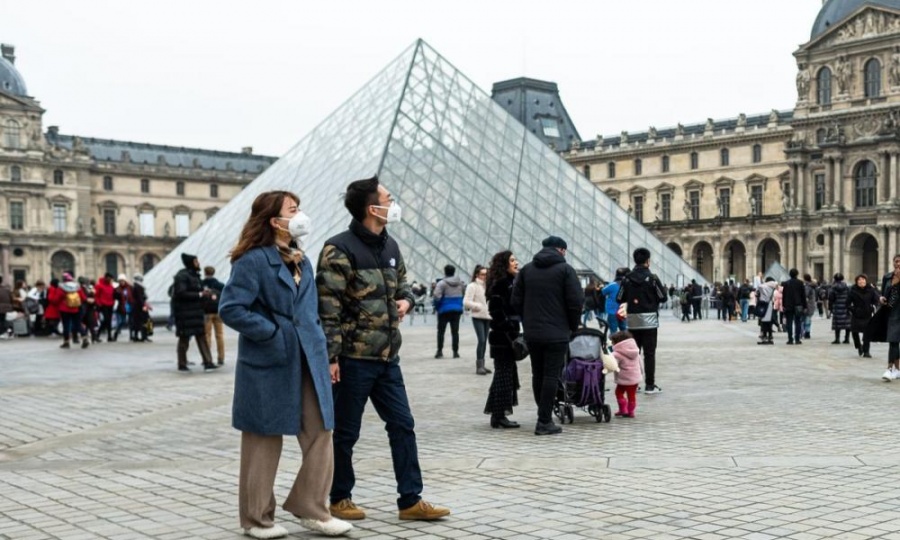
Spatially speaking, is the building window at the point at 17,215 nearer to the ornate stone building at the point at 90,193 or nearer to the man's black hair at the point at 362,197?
the ornate stone building at the point at 90,193

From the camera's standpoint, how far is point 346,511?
450 cm

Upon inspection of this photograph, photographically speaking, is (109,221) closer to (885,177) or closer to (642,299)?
(885,177)

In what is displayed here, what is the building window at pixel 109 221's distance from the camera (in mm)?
71000

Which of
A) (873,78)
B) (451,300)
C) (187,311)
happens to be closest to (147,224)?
(873,78)

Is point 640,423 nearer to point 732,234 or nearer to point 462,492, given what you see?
point 462,492

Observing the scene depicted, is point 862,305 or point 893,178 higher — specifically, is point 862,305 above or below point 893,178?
below

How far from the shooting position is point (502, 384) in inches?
293

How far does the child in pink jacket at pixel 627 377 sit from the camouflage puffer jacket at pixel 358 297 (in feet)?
12.2

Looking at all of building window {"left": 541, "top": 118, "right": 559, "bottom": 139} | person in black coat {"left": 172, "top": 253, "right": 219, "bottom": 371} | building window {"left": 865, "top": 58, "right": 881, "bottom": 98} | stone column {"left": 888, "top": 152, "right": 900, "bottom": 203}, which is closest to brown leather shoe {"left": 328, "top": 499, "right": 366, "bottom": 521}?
person in black coat {"left": 172, "top": 253, "right": 219, "bottom": 371}

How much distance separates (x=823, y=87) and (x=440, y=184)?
1472 inches

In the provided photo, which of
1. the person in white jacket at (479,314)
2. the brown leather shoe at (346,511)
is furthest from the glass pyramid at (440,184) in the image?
the brown leather shoe at (346,511)

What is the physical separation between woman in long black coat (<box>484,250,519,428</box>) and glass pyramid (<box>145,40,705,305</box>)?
51.6 ft

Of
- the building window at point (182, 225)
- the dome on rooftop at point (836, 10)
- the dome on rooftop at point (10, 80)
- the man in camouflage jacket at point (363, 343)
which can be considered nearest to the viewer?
the man in camouflage jacket at point (363, 343)

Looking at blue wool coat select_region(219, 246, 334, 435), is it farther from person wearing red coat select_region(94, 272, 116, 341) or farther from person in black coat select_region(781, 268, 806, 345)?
person wearing red coat select_region(94, 272, 116, 341)
